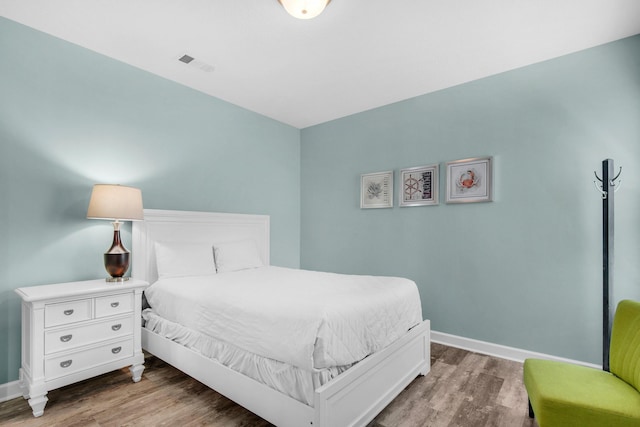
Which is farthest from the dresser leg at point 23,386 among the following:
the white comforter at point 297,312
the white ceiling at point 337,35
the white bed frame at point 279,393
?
the white ceiling at point 337,35

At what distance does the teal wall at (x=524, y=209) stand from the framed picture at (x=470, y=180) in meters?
0.08

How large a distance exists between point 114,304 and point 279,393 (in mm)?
1487

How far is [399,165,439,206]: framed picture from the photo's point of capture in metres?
3.39


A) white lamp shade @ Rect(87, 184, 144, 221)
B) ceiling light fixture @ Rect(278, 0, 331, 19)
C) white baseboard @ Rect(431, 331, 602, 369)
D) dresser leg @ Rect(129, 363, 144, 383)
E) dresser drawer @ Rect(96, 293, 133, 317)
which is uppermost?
ceiling light fixture @ Rect(278, 0, 331, 19)

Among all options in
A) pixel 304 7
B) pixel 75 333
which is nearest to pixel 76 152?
pixel 75 333

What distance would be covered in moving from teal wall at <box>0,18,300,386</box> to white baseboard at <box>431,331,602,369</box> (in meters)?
2.85

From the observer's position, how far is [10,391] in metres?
2.21

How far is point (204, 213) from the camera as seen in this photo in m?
3.39

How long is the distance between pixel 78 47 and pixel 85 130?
70 centimetres

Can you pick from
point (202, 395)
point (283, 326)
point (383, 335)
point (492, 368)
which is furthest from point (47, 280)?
point (492, 368)

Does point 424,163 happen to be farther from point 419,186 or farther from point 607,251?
point 607,251

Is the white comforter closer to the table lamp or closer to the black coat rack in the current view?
the table lamp

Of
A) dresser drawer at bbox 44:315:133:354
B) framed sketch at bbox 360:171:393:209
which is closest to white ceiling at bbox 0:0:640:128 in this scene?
framed sketch at bbox 360:171:393:209

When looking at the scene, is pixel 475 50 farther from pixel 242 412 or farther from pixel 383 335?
pixel 242 412
